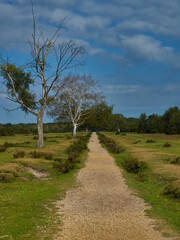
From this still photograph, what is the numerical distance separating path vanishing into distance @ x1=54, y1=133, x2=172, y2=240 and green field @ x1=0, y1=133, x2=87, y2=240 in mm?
465

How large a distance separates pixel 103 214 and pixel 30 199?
320cm

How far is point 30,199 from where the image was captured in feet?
31.2

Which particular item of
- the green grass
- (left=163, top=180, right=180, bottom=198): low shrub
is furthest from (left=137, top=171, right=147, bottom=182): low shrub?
(left=163, top=180, right=180, bottom=198): low shrub

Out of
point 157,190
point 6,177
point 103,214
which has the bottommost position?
point 157,190

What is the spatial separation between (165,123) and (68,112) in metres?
57.9

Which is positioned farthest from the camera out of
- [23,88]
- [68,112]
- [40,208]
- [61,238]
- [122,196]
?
[68,112]

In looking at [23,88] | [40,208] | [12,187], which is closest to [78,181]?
[12,187]

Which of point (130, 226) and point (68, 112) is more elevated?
point (68, 112)

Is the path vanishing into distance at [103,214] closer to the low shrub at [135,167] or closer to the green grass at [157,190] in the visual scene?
the green grass at [157,190]

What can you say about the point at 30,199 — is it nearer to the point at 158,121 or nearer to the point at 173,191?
the point at 173,191

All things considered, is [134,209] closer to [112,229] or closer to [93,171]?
[112,229]

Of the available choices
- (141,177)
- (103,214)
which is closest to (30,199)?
(103,214)

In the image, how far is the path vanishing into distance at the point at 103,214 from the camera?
6.27 m

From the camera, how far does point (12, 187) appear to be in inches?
452
